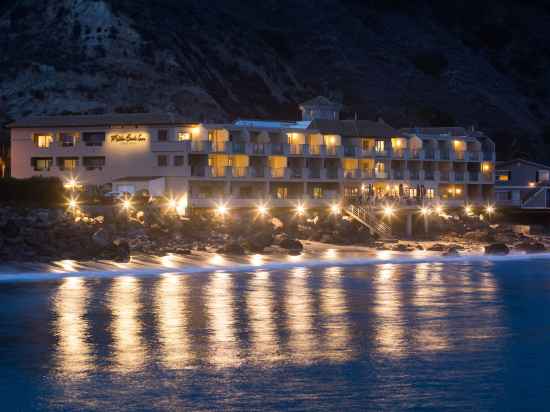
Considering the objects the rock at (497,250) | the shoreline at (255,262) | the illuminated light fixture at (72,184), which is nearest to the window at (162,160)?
the illuminated light fixture at (72,184)

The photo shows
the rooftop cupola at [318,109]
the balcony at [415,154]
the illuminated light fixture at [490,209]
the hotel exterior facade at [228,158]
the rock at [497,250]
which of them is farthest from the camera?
the rooftop cupola at [318,109]

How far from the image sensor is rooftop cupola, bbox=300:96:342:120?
115 m

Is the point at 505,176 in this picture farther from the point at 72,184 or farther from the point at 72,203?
the point at 72,203

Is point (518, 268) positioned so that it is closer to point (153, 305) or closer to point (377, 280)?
point (377, 280)

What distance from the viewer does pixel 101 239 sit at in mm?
66250

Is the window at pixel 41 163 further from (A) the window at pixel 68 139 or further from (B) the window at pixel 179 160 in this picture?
(B) the window at pixel 179 160

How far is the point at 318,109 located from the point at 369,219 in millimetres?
27031

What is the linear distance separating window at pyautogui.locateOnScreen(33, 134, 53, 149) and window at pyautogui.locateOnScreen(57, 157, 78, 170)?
191 cm

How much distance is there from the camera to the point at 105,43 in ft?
489

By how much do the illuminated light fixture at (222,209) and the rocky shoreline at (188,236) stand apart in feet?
3.45

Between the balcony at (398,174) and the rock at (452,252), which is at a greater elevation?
the balcony at (398,174)

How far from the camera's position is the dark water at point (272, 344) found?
3041cm

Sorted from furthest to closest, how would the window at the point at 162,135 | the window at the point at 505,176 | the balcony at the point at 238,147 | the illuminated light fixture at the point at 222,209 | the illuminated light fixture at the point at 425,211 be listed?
1. the window at the point at 505,176
2. the illuminated light fixture at the point at 425,211
3. the balcony at the point at 238,147
4. the window at the point at 162,135
5. the illuminated light fixture at the point at 222,209

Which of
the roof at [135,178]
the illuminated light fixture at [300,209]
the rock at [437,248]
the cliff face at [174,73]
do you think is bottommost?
the rock at [437,248]
